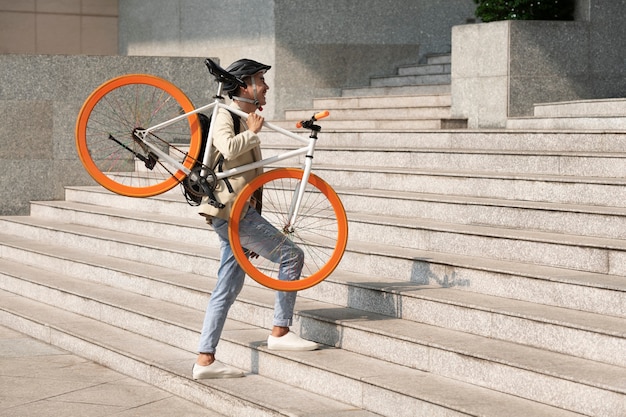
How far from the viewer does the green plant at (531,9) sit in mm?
12109

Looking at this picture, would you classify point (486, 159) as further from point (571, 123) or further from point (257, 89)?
point (257, 89)

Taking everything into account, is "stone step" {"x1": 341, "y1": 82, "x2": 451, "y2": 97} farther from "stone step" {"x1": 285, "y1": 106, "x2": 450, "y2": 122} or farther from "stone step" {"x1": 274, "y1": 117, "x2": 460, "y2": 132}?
"stone step" {"x1": 274, "y1": 117, "x2": 460, "y2": 132}

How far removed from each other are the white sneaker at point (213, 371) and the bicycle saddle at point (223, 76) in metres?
1.76

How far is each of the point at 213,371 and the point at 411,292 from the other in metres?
1.37

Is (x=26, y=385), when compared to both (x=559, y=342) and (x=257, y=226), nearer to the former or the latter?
(x=257, y=226)

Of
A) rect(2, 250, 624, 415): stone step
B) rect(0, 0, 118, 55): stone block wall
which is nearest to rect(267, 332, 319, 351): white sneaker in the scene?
rect(2, 250, 624, 415): stone step

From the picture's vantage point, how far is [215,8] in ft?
55.4

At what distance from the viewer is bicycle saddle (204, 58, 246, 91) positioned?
679cm

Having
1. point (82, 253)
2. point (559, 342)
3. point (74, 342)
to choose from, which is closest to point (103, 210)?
point (82, 253)

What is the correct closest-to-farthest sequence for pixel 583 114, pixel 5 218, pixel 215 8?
1. pixel 583 114
2. pixel 5 218
3. pixel 215 8


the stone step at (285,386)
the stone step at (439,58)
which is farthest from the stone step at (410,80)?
the stone step at (285,386)

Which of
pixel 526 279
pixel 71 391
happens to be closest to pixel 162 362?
pixel 71 391

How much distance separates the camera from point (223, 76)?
686 cm

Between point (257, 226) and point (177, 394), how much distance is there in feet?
4.67
